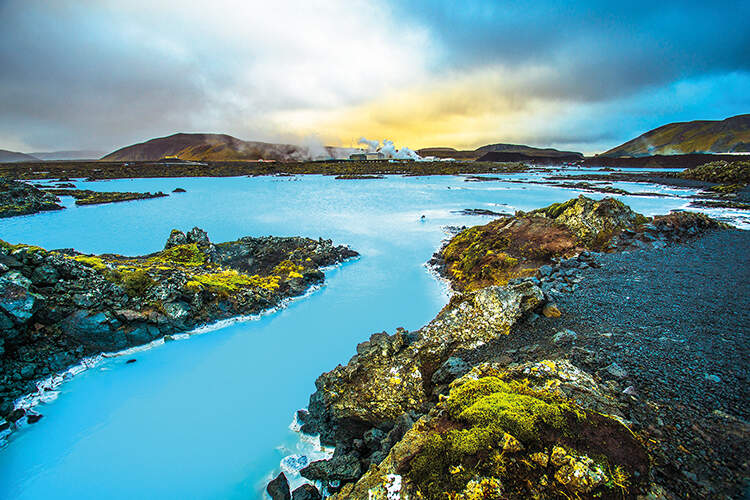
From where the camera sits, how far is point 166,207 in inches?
1326

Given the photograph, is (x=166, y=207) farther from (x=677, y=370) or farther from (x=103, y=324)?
(x=677, y=370)

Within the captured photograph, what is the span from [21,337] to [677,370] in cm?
1217

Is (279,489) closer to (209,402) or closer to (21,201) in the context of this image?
(209,402)

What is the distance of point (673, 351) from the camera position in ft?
14.8

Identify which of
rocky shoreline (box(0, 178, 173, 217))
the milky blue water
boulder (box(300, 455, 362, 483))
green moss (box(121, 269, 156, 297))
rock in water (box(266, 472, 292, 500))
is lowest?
the milky blue water

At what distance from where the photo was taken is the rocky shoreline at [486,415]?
9.13 feet

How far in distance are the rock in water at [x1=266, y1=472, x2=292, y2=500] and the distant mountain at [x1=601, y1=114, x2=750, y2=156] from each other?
175048 mm

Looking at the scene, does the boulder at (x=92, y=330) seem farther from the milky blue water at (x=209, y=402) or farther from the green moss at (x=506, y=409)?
the green moss at (x=506, y=409)

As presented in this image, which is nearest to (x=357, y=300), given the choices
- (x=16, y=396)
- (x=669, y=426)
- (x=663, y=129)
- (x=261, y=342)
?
(x=261, y=342)

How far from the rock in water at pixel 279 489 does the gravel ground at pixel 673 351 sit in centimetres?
353

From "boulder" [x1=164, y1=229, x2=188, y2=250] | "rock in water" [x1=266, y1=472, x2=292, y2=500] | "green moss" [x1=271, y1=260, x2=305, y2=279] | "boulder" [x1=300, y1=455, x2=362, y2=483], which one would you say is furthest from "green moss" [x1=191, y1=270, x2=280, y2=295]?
"boulder" [x1=300, y1=455, x2=362, y2=483]

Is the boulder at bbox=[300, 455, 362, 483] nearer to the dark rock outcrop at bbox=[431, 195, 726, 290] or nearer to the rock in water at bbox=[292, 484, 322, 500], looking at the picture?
the rock in water at bbox=[292, 484, 322, 500]

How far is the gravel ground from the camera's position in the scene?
2.81 metres

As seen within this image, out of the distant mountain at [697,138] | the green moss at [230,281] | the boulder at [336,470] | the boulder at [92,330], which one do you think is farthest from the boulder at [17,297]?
the distant mountain at [697,138]
